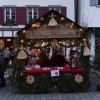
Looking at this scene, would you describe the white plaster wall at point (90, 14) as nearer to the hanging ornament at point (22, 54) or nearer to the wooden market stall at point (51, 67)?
the wooden market stall at point (51, 67)

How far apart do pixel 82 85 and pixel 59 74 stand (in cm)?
96

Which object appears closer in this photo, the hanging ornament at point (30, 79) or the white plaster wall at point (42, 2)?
the hanging ornament at point (30, 79)

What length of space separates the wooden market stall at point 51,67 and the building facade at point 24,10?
22930 millimetres

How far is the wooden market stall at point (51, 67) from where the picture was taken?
14727 mm

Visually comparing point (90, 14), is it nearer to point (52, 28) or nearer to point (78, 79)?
point (52, 28)

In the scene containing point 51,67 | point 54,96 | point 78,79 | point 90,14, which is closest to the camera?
point 54,96

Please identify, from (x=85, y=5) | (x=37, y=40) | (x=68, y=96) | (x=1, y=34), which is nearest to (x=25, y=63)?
(x=37, y=40)

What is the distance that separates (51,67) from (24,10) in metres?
23.6

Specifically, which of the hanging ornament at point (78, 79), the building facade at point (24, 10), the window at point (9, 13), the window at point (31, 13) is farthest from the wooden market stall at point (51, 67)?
the window at point (9, 13)

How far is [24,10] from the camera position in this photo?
1501 inches

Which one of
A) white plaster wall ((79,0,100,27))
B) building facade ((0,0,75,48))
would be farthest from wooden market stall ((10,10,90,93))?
Answer: building facade ((0,0,75,48))

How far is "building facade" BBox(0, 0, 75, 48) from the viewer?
124 ft

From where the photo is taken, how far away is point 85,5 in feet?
110

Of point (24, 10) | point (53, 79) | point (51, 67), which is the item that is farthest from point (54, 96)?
point (24, 10)
